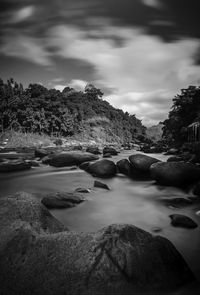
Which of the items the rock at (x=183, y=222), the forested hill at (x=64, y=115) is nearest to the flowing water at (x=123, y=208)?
the rock at (x=183, y=222)

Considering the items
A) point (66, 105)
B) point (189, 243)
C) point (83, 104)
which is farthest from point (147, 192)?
point (83, 104)

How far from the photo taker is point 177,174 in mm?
8320

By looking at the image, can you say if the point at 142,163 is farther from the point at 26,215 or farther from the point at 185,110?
the point at 185,110

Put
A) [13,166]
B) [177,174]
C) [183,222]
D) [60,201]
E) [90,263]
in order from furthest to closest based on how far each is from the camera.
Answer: [13,166] → [177,174] → [60,201] → [183,222] → [90,263]

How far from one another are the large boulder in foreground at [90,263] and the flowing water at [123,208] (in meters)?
0.90

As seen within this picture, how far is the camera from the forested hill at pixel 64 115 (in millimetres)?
57531

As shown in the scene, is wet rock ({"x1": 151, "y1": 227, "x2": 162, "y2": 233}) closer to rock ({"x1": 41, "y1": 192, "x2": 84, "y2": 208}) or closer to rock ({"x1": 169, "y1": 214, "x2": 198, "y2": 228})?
rock ({"x1": 169, "y1": 214, "x2": 198, "y2": 228})

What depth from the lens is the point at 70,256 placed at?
2.44m

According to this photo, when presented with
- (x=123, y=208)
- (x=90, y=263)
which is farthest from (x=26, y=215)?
(x=123, y=208)

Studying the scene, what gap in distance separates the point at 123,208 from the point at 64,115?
63.4 m

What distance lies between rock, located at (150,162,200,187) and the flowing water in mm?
359

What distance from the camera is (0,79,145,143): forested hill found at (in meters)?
57.5

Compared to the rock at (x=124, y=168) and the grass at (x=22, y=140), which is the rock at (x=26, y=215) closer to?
the rock at (x=124, y=168)

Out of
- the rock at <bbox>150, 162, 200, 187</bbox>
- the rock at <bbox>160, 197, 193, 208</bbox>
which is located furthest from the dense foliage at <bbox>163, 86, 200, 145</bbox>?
the rock at <bbox>160, 197, 193, 208</bbox>
